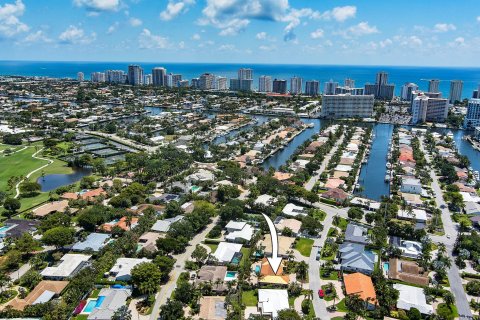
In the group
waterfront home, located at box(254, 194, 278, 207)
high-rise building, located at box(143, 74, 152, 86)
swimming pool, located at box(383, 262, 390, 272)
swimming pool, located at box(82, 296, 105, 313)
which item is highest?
high-rise building, located at box(143, 74, 152, 86)

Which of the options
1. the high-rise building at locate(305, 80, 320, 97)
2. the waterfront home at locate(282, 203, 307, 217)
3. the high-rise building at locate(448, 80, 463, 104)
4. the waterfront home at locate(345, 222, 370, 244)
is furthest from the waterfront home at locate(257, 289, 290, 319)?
the high-rise building at locate(305, 80, 320, 97)

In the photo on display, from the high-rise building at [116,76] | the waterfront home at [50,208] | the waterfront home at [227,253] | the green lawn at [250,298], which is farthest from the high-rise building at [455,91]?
the high-rise building at [116,76]

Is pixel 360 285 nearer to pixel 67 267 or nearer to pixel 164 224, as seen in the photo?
pixel 164 224

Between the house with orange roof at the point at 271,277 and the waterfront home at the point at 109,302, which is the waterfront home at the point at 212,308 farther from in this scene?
the waterfront home at the point at 109,302

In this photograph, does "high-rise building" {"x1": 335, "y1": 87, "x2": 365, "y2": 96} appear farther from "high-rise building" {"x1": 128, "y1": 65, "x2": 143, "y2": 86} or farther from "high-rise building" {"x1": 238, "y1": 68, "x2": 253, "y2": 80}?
"high-rise building" {"x1": 128, "y1": 65, "x2": 143, "y2": 86}

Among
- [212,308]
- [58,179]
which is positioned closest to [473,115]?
[212,308]
